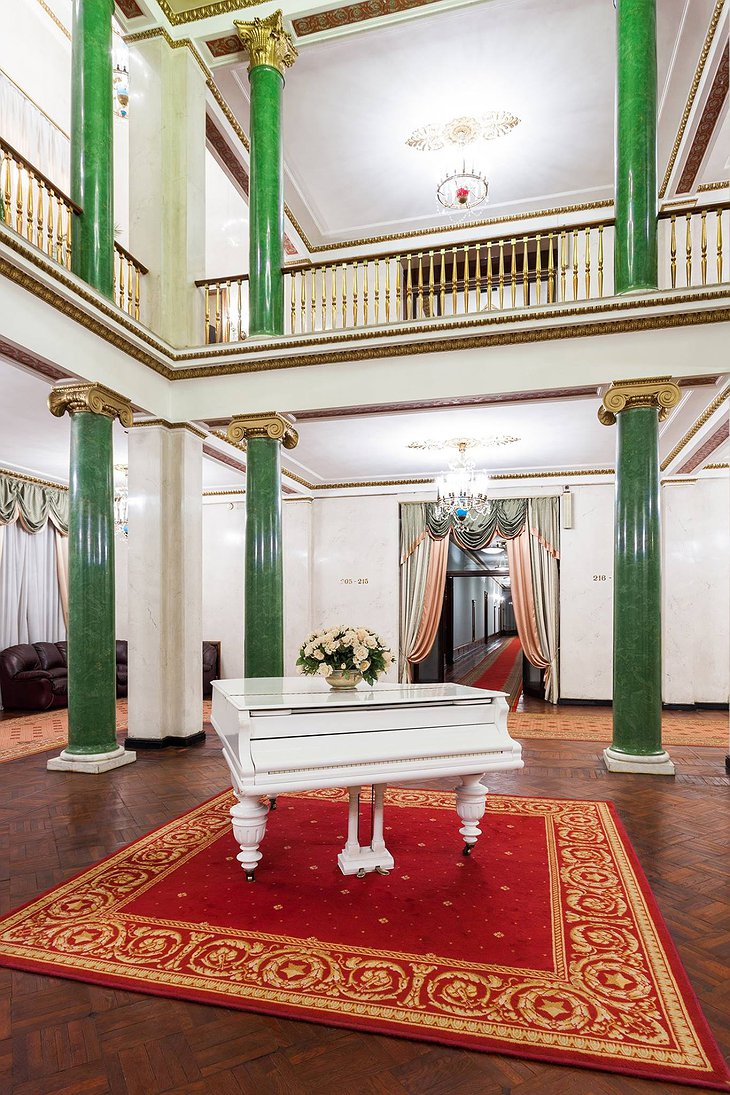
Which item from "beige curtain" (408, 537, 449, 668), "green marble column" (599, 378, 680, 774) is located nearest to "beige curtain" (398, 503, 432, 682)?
"beige curtain" (408, 537, 449, 668)

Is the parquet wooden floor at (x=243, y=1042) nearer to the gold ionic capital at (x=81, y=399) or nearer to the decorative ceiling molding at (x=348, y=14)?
the gold ionic capital at (x=81, y=399)

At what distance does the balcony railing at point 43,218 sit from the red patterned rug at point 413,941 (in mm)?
4362

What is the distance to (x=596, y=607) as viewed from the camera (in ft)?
34.9

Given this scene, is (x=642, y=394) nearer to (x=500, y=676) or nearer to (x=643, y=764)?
(x=643, y=764)

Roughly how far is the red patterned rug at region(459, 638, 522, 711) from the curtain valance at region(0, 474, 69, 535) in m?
7.64

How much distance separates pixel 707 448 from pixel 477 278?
408cm

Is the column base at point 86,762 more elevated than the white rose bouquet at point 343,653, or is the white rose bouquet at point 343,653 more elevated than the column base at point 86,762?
the white rose bouquet at point 343,653

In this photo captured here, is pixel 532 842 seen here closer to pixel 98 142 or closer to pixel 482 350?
pixel 482 350

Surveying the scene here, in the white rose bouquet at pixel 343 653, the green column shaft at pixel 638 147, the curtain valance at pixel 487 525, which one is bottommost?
the white rose bouquet at pixel 343 653

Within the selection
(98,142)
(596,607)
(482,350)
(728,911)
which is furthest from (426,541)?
(728,911)

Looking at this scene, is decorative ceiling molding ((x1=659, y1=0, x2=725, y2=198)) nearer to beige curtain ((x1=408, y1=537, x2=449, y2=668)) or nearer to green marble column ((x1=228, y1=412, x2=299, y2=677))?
green marble column ((x1=228, y1=412, x2=299, y2=677))

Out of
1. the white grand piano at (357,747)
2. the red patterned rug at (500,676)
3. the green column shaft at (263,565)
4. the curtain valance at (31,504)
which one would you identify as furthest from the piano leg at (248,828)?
the curtain valance at (31,504)

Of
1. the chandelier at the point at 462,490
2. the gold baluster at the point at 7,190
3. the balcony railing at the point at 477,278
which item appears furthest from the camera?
the chandelier at the point at 462,490

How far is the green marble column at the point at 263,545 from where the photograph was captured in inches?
257
